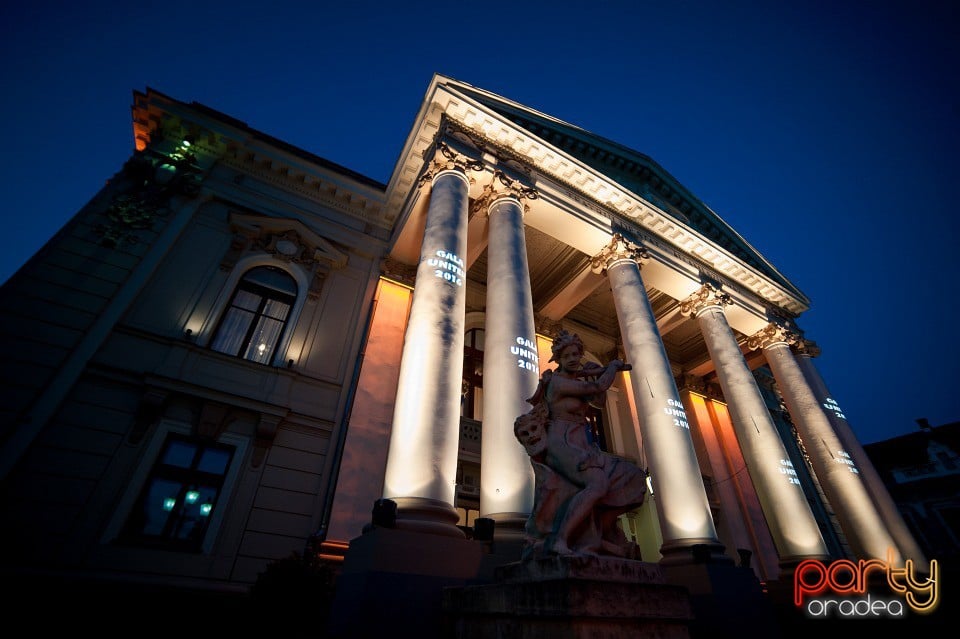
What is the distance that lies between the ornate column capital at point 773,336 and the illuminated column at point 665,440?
23.1ft

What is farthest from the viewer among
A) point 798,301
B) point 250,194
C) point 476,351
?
point 798,301

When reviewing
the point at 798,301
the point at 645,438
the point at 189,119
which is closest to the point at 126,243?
the point at 189,119

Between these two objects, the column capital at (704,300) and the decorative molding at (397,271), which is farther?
the column capital at (704,300)

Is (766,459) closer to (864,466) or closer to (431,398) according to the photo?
(864,466)

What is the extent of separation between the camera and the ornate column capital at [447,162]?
8.75m

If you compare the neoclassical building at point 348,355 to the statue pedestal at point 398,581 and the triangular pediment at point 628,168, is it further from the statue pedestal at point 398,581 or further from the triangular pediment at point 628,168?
the statue pedestal at point 398,581

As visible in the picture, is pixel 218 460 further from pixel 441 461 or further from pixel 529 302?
pixel 529 302

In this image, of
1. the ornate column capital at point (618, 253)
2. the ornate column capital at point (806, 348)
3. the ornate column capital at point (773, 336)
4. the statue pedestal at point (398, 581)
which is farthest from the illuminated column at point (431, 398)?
the ornate column capital at point (806, 348)

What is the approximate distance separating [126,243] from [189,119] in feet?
13.8

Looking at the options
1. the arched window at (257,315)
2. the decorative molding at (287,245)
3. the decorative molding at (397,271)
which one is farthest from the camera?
the decorative molding at (397,271)

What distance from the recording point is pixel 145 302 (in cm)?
805

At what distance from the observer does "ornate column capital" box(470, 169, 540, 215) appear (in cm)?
915

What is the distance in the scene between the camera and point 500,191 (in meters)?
9.14

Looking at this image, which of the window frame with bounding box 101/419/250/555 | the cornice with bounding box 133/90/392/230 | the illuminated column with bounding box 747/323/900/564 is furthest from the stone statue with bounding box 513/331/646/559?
the illuminated column with bounding box 747/323/900/564
